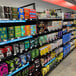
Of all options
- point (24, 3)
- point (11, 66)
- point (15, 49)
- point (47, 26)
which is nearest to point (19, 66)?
point (11, 66)

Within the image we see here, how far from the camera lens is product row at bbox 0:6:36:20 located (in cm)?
183

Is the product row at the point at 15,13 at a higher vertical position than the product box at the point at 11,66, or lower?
higher

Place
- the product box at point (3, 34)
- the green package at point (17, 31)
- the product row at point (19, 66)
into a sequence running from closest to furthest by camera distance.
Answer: the product box at point (3, 34) → the product row at point (19, 66) → the green package at point (17, 31)

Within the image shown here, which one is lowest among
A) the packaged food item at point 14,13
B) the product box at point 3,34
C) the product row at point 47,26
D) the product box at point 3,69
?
the product box at point 3,69

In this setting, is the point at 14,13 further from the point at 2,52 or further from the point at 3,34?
the point at 2,52

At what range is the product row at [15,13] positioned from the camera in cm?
183

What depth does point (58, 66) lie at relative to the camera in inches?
156

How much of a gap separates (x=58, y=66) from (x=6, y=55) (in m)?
2.67

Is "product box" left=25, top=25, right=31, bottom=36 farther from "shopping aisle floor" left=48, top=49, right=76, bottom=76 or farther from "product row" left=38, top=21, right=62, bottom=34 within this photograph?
"shopping aisle floor" left=48, top=49, right=76, bottom=76

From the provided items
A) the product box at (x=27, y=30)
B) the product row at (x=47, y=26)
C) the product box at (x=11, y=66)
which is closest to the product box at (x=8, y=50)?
the product box at (x=11, y=66)

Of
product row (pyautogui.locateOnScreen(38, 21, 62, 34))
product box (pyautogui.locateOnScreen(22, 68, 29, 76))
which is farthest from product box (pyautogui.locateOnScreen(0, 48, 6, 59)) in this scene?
product row (pyautogui.locateOnScreen(38, 21, 62, 34))

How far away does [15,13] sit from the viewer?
2.06m

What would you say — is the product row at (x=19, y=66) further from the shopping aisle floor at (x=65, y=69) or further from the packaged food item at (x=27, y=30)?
the shopping aisle floor at (x=65, y=69)

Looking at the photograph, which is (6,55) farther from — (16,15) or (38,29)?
(38,29)
